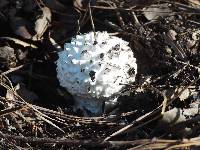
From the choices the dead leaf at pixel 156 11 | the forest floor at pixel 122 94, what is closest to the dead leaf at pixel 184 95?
the forest floor at pixel 122 94

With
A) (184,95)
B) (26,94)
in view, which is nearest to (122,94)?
(184,95)

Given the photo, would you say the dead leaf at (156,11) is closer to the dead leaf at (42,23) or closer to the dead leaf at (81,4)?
the dead leaf at (81,4)

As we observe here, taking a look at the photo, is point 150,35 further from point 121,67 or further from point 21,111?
point 21,111

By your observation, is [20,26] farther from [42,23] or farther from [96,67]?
[96,67]

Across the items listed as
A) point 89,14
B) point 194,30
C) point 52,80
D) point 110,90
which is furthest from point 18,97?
point 194,30

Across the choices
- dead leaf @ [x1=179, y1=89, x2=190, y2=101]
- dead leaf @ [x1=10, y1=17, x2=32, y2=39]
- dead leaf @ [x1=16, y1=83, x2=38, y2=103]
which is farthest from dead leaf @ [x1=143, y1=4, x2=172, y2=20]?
dead leaf @ [x1=16, y1=83, x2=38, y2=103]

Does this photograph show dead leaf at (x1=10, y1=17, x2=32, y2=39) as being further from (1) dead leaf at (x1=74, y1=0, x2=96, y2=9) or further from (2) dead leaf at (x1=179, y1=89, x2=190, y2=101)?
(2) dead leaf at (x1=179, y1=89, x2=190, y2=101)
